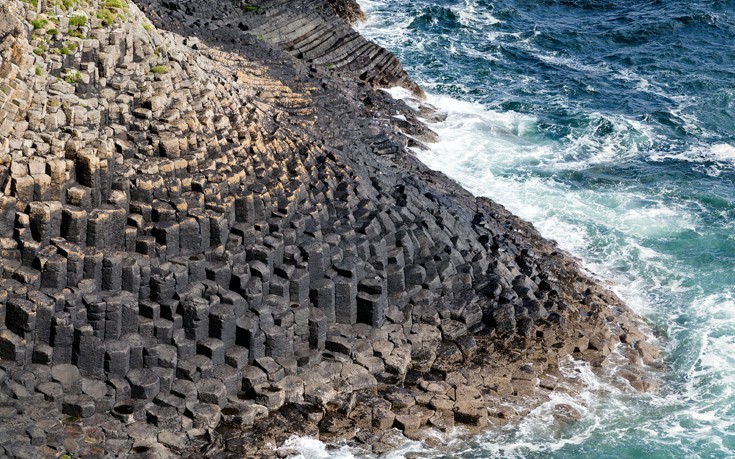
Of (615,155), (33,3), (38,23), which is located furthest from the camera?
(615,155)

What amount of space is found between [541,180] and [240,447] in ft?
67.3

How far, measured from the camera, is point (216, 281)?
25.3 metres

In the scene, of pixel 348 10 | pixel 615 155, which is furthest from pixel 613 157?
pixel 348 10

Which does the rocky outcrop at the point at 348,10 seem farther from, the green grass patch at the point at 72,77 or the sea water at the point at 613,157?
the green grass patch at the point at 72,77

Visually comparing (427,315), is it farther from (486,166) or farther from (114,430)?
(486,166)

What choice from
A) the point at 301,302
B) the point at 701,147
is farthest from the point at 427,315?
the point at 701,147

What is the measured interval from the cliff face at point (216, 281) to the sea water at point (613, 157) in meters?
1.57

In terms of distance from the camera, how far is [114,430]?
2281 centimetres

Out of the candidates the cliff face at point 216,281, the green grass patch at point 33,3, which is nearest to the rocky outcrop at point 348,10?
the cliff face at point 216,281

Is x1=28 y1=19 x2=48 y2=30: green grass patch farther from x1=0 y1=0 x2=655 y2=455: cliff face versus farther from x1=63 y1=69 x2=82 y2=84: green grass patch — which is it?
x1=63 y1=69 x2=82 y2=84: green grass patch

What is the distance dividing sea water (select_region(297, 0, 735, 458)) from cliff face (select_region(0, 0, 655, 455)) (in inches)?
61.9

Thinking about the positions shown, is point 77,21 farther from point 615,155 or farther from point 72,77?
point 615,155

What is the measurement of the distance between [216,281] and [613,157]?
22871 millimetres

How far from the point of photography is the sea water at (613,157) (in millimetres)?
26531
